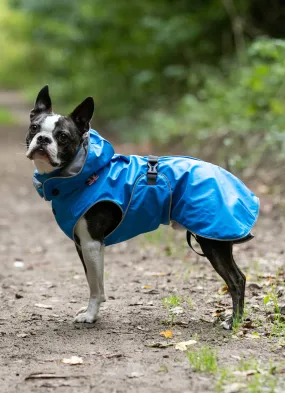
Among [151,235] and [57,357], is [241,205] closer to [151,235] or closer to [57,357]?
[57,357]

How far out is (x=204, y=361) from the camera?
4234 millimetres

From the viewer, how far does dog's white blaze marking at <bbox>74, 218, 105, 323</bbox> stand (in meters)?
5.26

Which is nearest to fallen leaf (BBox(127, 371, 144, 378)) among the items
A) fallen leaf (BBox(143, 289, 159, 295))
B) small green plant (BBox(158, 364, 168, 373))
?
small green plant (BBox(158, 364, 168, 373))

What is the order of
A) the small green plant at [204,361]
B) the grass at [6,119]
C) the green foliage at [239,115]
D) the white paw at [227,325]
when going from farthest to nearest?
the grass at [6,119] < the green foliage at [239,115] < the white paw at [227,325] < the small green plant at [204,361]

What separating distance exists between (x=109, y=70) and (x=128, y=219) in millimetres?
18337

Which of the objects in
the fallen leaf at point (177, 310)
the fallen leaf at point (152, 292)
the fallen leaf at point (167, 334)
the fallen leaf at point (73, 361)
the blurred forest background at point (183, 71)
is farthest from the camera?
the blurred forest background at point (183, 71)

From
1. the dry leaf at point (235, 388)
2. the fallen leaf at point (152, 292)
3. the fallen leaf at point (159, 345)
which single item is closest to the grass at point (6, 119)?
the fallen leaf at point (152, 292)

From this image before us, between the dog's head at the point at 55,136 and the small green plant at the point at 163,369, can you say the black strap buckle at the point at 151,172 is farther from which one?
the small green plant at the point at 163,369

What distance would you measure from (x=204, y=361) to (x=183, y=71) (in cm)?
1308

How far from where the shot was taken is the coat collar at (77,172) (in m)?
5.22

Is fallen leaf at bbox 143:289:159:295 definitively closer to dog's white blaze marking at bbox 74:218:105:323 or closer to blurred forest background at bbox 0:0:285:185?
dog's white blaze marking at bbox 74:218:105:323

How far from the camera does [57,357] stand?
15.3 ft

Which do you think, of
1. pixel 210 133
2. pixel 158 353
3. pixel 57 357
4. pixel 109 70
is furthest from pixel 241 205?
pixel 109 70

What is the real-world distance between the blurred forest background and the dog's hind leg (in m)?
3.05
